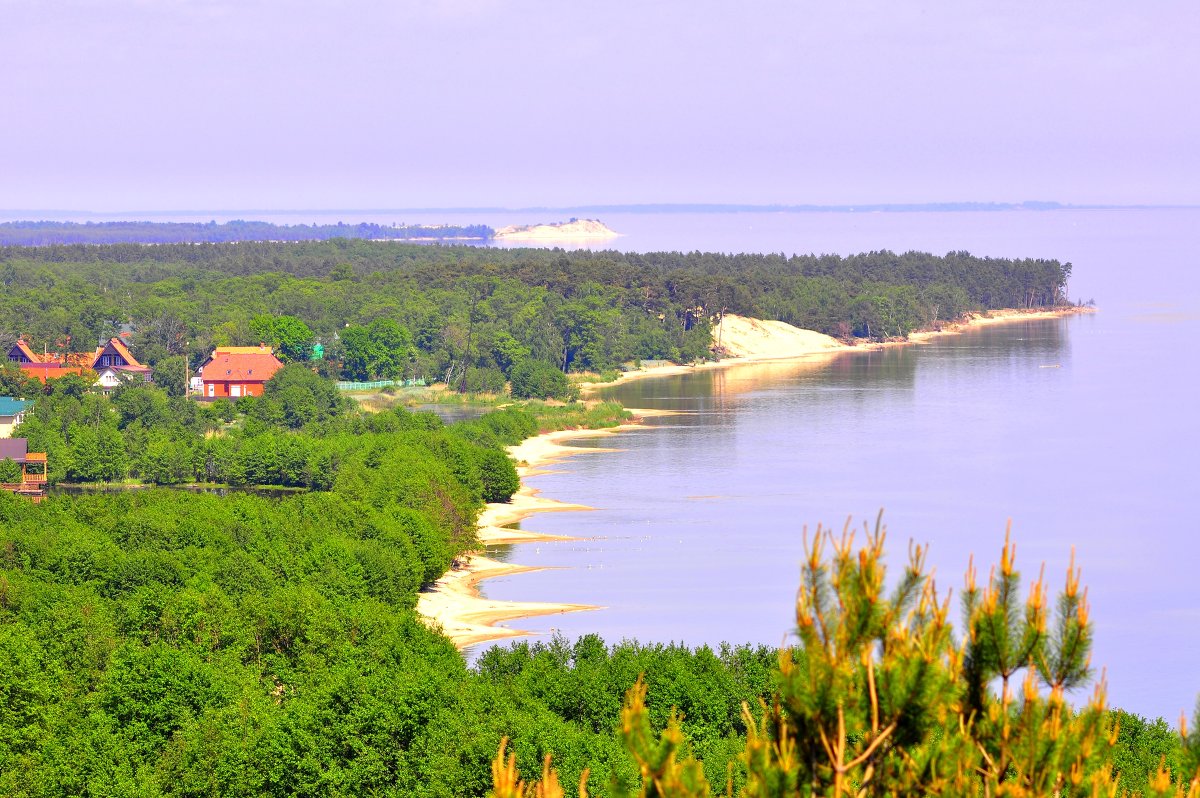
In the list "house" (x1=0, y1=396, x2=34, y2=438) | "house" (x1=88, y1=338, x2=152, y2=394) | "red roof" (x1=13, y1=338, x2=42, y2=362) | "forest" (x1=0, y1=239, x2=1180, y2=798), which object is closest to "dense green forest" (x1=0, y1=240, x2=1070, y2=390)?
"forest" (x1=0, y1=239, x2=1180, y2=798)

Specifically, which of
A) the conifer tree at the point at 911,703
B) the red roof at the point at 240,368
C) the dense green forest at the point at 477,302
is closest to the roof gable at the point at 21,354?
the dense green forest at the point at 477,302

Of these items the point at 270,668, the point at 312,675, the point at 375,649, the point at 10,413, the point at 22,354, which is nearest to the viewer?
the point at 312,675

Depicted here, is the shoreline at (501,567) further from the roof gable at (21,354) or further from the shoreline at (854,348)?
the roof gable at (21,354)

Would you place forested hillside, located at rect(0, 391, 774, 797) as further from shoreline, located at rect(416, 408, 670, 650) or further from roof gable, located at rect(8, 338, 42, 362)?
roof gable, located at rect(8, 338, 42, 362)

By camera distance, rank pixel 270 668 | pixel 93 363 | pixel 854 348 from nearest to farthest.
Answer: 1. pixel 270 668
2. pixel 93 363
3. pixel 854 348

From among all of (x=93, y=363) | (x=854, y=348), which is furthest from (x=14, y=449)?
(x=854, y=348)

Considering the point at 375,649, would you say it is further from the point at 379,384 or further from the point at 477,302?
the point at 477,302
